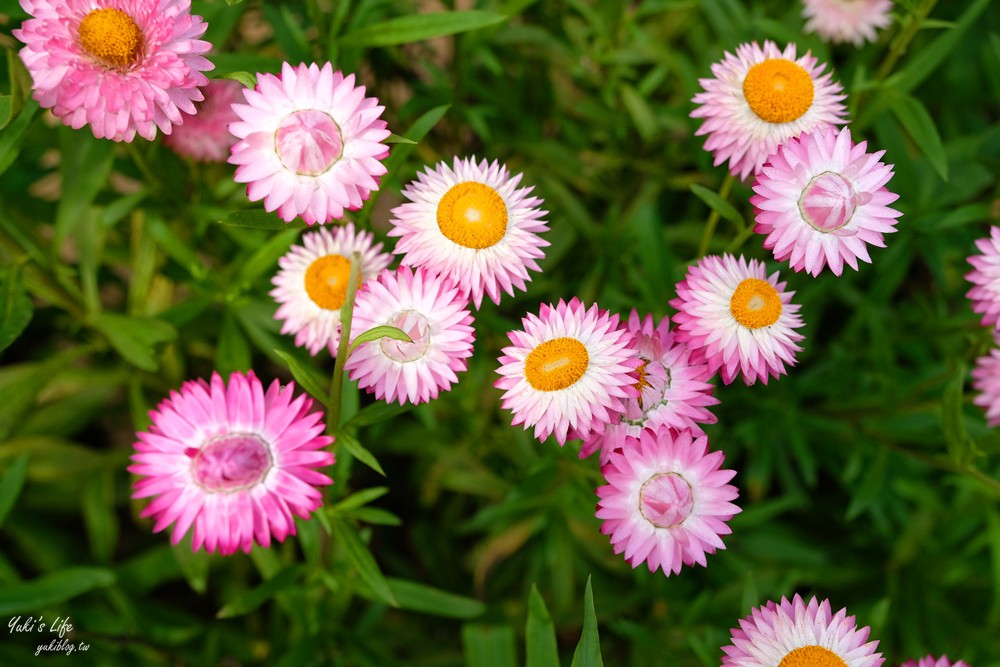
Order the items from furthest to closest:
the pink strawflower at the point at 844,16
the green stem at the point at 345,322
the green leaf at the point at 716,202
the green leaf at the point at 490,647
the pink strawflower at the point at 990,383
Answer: the pink strawflower at the point at 844,16 → the green leaf at the point at 490,647 → the pink strawflower at the point at 990,383 → the green leaf at the point at 716,202 → the green stem at the point at 345,322

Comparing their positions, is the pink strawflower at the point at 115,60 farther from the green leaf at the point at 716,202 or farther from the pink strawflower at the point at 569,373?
the green leaf at the point at 716,202

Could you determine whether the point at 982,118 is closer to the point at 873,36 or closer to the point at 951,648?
the point at 873,36

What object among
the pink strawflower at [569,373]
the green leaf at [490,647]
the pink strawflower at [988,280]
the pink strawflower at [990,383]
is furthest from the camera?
the green leaf at [490,647]

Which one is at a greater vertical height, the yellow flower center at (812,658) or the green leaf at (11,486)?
the green leaf at (11,486)

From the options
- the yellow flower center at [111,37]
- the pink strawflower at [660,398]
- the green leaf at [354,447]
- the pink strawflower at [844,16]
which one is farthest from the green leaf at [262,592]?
the pink strawflower at [844,16]

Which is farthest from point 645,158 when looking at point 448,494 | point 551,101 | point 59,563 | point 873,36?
point 59,563

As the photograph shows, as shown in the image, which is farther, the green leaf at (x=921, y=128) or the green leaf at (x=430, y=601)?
the green leaf at (x=430, y=601)

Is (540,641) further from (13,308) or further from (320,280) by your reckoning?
(13,308)
